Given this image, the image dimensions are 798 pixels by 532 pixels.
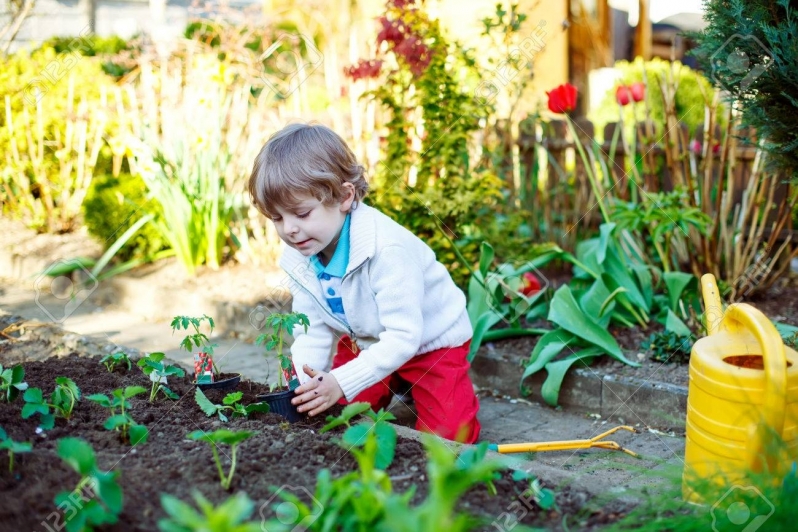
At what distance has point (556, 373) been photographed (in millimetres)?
3207

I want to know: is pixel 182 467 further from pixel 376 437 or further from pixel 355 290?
pixel 355 290

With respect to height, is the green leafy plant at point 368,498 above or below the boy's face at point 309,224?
below

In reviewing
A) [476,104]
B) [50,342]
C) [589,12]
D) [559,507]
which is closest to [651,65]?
[589,12]

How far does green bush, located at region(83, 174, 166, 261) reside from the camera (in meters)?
5.23

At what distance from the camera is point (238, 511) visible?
1.17 metres

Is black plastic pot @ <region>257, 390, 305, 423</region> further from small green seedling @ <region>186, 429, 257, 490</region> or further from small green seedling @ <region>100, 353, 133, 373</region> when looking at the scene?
small green seedling @ <region>100, 353, 133, 373</region>

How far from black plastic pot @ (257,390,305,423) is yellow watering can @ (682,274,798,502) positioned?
1.07m

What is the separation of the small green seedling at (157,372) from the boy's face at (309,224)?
Result: 20.7 inches

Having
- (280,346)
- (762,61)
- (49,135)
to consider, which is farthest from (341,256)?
(49,135)

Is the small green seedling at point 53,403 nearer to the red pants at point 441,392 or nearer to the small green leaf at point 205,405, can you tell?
the small green leaf at point 205,405

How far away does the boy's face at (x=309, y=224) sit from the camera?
2465 mm

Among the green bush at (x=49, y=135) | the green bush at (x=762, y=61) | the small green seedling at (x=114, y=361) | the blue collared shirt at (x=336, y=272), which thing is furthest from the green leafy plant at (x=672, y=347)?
the green bush at (x=49, y=135)

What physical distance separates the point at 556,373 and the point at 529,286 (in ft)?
2.29

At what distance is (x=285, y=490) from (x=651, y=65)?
8208mm
